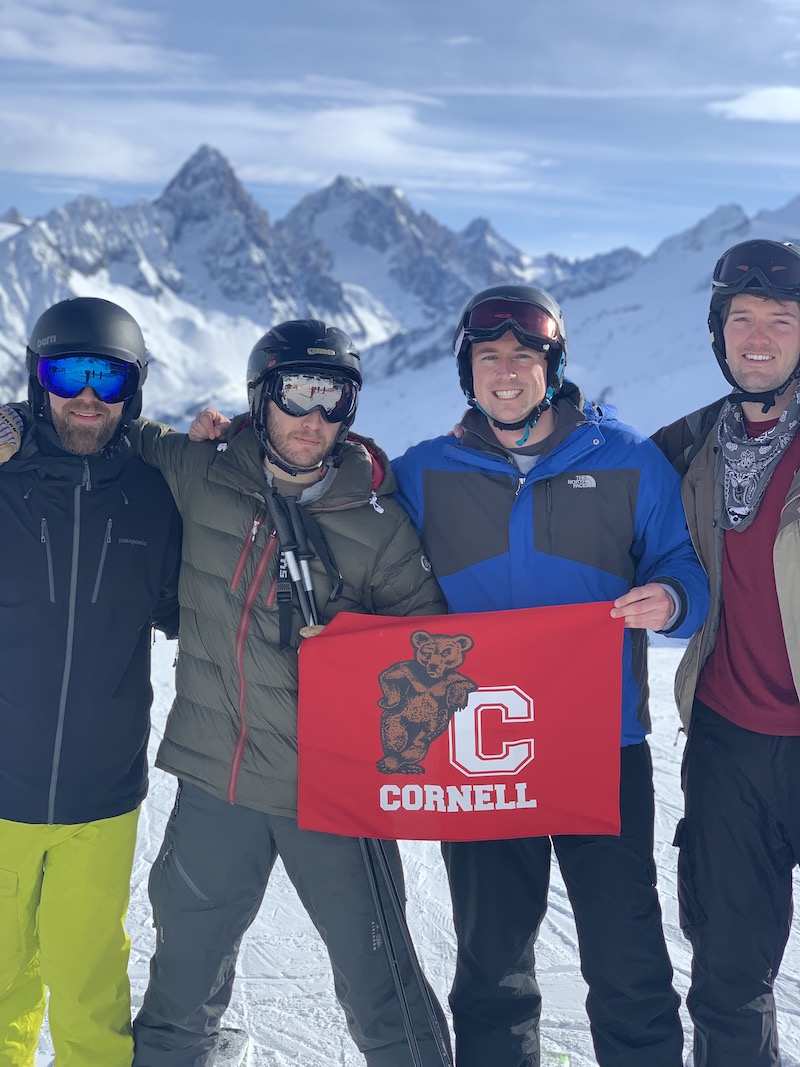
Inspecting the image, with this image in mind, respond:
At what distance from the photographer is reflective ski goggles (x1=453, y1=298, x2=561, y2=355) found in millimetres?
3748

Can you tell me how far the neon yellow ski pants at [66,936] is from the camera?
3400mm

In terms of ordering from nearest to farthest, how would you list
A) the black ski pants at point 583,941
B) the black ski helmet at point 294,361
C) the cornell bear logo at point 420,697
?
the black ski pants at point 583,941, the cornell bear logo at point 420,697, the black ski helmet at point 294,361

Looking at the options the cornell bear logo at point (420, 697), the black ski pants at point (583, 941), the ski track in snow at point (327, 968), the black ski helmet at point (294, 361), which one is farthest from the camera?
the ski track in snow at point (327, 968)

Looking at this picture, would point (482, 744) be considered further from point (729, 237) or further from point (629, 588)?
point (729, 237)

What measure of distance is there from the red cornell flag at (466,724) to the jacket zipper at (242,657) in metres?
0.23

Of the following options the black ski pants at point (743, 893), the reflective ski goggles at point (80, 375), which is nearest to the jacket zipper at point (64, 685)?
the reflective ski goggles at point (80, 375)

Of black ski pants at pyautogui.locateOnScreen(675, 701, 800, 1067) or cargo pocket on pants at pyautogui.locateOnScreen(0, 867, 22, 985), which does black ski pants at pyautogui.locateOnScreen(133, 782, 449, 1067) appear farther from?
black ski pants at pyautogui.locateOnScreen(675, 701, 800, 1067)

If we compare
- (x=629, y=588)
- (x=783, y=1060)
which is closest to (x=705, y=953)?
(x=783, y=1060)

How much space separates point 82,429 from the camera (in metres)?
3.68

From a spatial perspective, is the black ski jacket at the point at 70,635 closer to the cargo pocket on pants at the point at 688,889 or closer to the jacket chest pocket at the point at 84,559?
the jacket chest pocket at the point at 84,559

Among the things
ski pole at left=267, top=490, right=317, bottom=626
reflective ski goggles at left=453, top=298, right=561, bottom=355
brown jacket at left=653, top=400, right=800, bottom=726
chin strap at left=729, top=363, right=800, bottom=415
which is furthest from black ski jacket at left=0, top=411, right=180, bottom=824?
chin strap at left=729, top=363, right=800, bottom=415

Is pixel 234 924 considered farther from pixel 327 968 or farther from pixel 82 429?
pixel 82 429

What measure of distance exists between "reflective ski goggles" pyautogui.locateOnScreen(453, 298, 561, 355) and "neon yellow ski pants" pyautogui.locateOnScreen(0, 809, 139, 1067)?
94.9 inches

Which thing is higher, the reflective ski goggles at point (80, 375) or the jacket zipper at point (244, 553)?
the reflective ski goggles at point (80, 375)
